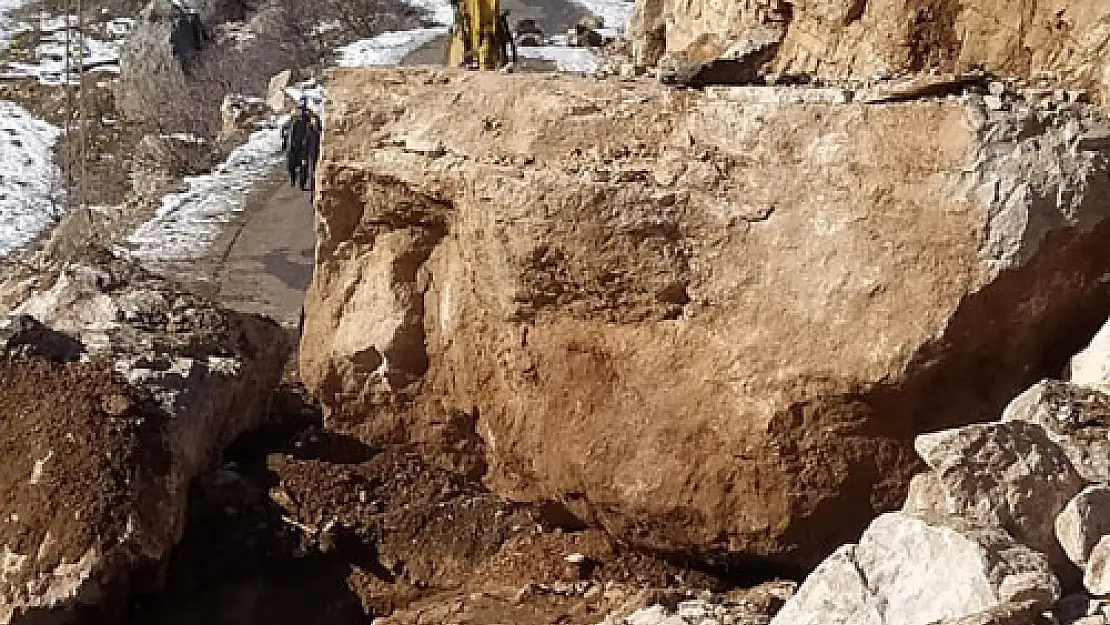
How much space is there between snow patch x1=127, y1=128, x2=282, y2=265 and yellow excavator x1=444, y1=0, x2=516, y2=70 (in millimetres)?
4678

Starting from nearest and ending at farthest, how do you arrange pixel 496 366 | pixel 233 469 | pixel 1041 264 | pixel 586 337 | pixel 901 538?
pixel 901 538 < pixel 1041 264 < pixel 586 337 < pixel 496 366 < pixel 233 469

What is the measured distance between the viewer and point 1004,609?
3355 mm

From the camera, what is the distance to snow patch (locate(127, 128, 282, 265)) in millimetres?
16656

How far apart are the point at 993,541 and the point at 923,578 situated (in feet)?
0.72

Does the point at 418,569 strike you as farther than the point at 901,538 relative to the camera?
Yes

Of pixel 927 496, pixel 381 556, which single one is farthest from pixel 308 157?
pixel 927 496

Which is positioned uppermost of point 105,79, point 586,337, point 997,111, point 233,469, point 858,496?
point 997,111

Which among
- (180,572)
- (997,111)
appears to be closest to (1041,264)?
(997,111)

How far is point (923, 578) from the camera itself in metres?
3.69

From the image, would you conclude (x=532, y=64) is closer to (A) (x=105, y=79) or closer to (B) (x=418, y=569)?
(A) (x=105, y=79)

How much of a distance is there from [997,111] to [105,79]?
28.2 m

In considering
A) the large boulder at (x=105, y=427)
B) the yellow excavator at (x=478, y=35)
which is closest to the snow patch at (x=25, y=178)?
the yellow excavator at (x=478, y=35)

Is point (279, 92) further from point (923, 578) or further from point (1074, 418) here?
point (923, 578)

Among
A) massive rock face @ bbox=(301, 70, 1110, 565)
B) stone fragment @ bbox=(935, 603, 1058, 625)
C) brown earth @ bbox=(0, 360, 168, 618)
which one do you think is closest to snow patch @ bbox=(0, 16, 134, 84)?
brown earth @ bbox=(0, 360, 168, 618)
